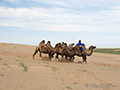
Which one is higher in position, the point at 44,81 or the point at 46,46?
the point at 46,46

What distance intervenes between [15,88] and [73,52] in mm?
11563

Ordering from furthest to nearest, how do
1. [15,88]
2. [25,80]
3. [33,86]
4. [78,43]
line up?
1. [78,43]
2. [25,80]
3. [33,86]
4. [15,88]

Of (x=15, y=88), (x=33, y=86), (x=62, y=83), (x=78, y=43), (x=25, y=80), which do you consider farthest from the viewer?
(x=78, y=43)

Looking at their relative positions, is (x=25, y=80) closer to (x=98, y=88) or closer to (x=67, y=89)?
(x=67, y=89)

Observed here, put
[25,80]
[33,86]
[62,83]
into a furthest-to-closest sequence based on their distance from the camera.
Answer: [62,83] → [25,80] → [33,86]

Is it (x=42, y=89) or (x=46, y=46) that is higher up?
(x=46, y=46)

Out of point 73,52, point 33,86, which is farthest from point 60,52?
point 33,86

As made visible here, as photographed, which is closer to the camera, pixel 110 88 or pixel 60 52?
pixel 110 88

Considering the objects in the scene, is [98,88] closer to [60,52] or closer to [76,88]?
[76,88]

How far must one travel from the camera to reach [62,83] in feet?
24.2

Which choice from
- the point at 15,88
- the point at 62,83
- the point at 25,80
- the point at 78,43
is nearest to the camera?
the point at 15,88

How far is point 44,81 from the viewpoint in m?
7.21

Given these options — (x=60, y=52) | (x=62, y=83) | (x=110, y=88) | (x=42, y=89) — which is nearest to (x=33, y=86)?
(x=42, y=89)

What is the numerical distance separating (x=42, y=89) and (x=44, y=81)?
1.03 meters
